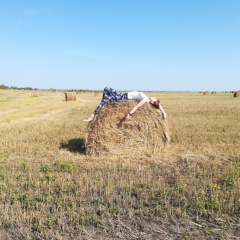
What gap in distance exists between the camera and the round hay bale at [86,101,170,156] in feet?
28.2

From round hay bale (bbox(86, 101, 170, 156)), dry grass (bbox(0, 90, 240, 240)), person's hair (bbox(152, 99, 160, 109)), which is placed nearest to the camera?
dry grass (bbox(0, 90, 240, 240))

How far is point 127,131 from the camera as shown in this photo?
885cm

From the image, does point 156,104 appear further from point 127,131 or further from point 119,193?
point 119,193

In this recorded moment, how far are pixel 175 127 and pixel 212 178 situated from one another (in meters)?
6.64

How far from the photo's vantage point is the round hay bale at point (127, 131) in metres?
8.60

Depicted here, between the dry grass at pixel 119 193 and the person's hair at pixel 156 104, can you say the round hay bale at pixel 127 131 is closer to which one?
the person's hair at pixel 156 104

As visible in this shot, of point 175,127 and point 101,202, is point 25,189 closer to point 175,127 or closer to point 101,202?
point 101,202

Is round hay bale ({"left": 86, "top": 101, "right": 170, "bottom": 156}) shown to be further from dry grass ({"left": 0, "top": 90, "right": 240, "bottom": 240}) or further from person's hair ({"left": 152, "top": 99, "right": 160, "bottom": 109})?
dry grass ({"left": 0, "top": 90, "right": 240, "bottom": 240})

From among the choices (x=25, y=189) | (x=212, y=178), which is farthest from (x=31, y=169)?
(x=212, y=178)

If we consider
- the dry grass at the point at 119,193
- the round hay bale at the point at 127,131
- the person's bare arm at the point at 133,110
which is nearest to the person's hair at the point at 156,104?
the round hay bale at the point at 127,131

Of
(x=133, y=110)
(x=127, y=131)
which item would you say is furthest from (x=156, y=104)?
(x=127, y=131)

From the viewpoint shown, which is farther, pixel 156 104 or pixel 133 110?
pixel 156 104

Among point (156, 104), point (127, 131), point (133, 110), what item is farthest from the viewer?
point (156, 104)

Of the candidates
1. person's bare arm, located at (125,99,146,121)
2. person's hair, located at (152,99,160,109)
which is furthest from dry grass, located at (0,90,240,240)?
person's hair, located at (152,99,160,109)
